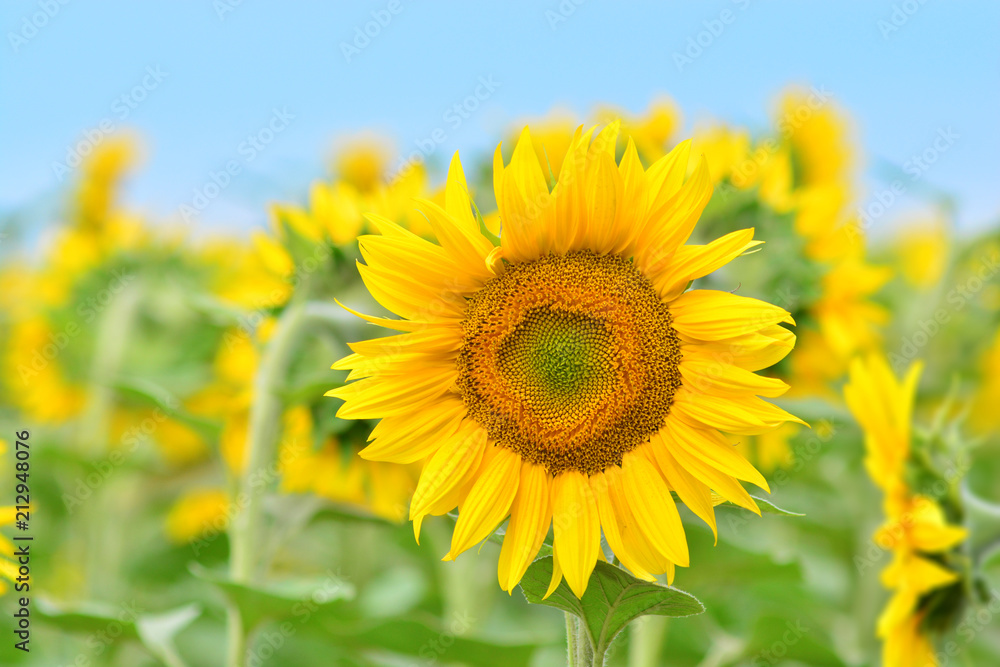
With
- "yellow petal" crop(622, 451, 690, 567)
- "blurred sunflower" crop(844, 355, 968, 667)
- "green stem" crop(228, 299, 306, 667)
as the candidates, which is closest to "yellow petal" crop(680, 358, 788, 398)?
"yellow petal" crop(622, 451, 690, 567)

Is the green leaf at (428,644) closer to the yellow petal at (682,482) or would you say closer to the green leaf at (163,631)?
the green leaf at (163,631)

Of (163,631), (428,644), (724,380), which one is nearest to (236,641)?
(163,631)

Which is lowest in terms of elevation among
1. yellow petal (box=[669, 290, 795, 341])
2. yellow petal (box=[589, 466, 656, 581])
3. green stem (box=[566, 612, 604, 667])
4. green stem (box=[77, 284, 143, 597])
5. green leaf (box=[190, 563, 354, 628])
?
green stem (box=[77, 284, 143, 597])

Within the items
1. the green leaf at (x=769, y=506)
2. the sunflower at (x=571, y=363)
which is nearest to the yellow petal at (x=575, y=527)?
the sunflower at (x=571, y=363)

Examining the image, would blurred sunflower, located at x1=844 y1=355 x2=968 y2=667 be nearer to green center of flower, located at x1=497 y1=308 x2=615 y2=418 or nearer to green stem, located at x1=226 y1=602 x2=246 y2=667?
green center of flower, located at x1=497 y1=308 x2=615 y2=418

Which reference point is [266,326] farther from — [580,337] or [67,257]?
[67,257]
